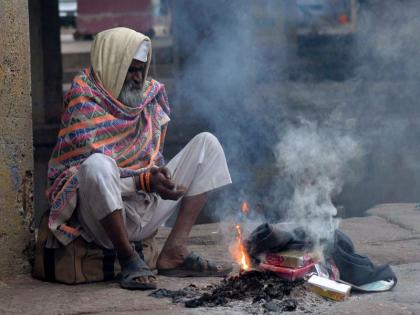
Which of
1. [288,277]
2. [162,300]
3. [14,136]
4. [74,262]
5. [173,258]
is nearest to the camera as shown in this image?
[162,300]

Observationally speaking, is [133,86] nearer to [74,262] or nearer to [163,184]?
[163,184]

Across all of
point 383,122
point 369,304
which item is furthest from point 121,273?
point 383,122

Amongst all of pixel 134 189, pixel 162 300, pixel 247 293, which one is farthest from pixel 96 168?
pixel 247 293

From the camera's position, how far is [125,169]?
4.71 meters

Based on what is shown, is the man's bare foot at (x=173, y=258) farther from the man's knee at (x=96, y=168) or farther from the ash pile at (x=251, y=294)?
the man's knee at (x=96, y=168)

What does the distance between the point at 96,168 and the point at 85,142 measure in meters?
0.23

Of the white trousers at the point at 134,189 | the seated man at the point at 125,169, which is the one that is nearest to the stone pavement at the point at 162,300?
the seated man at the point at 125,169

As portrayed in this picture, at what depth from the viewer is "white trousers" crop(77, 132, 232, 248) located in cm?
445

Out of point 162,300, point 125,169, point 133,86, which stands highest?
point 133,86

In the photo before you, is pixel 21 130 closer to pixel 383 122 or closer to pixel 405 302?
pixel 405 302

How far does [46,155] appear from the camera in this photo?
10367mm

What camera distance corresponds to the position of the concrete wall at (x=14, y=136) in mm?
4777

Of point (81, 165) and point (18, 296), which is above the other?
point (81, 165)

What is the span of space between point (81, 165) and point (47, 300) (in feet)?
2.22
